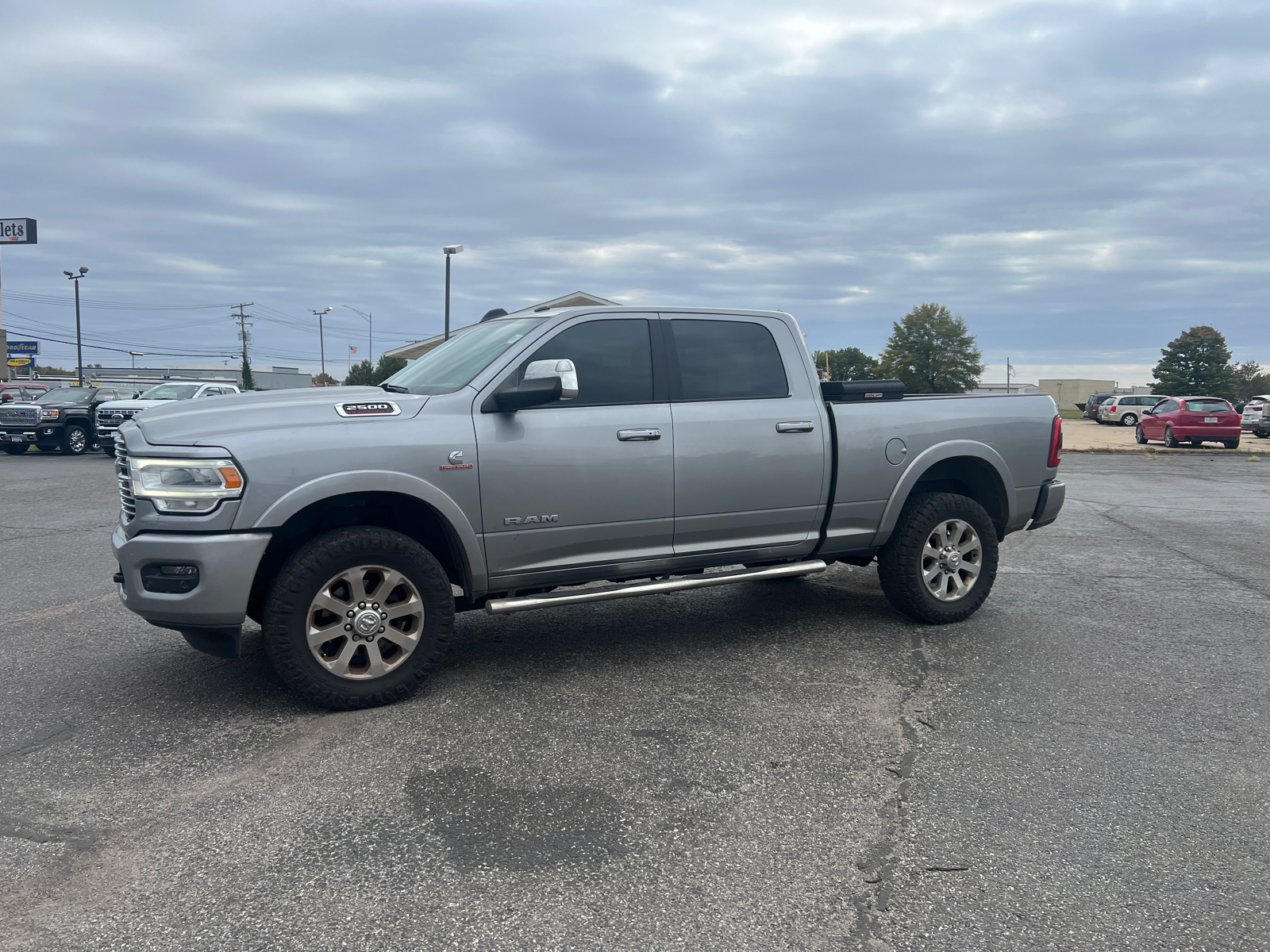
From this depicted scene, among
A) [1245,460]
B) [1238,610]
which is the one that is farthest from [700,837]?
[1245,460]

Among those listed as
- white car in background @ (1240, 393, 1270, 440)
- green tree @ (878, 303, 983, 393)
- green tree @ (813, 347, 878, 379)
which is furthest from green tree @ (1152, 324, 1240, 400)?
white car in background @ (1240, 393, 1270, 440)

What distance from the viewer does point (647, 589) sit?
16.3 feet

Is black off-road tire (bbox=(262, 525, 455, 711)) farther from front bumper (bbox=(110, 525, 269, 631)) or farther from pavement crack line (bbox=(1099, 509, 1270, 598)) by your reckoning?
pavement crack line (bbox=(1099, 509, 1270, 598))

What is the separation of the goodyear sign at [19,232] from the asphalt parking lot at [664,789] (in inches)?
2597

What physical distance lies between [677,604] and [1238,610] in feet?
13.0

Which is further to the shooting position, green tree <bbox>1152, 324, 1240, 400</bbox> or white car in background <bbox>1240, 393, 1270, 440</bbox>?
green tree <bbox>1152, 324, 1240, 400</bbox>

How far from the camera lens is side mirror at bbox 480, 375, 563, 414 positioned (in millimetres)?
4598

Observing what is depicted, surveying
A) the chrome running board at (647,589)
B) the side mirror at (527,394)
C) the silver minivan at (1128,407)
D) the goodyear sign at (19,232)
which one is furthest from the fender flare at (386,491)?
the goodyear sign at (19,232)

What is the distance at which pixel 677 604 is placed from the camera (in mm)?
6809

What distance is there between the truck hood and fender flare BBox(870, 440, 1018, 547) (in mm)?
2958

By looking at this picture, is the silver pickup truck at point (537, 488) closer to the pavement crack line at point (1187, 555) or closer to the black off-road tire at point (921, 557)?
the black off-road tire at point (921, 557)

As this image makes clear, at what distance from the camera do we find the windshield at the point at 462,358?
5.01 m

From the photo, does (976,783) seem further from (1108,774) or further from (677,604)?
(677,604)

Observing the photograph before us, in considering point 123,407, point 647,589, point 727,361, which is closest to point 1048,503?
point 727,361
